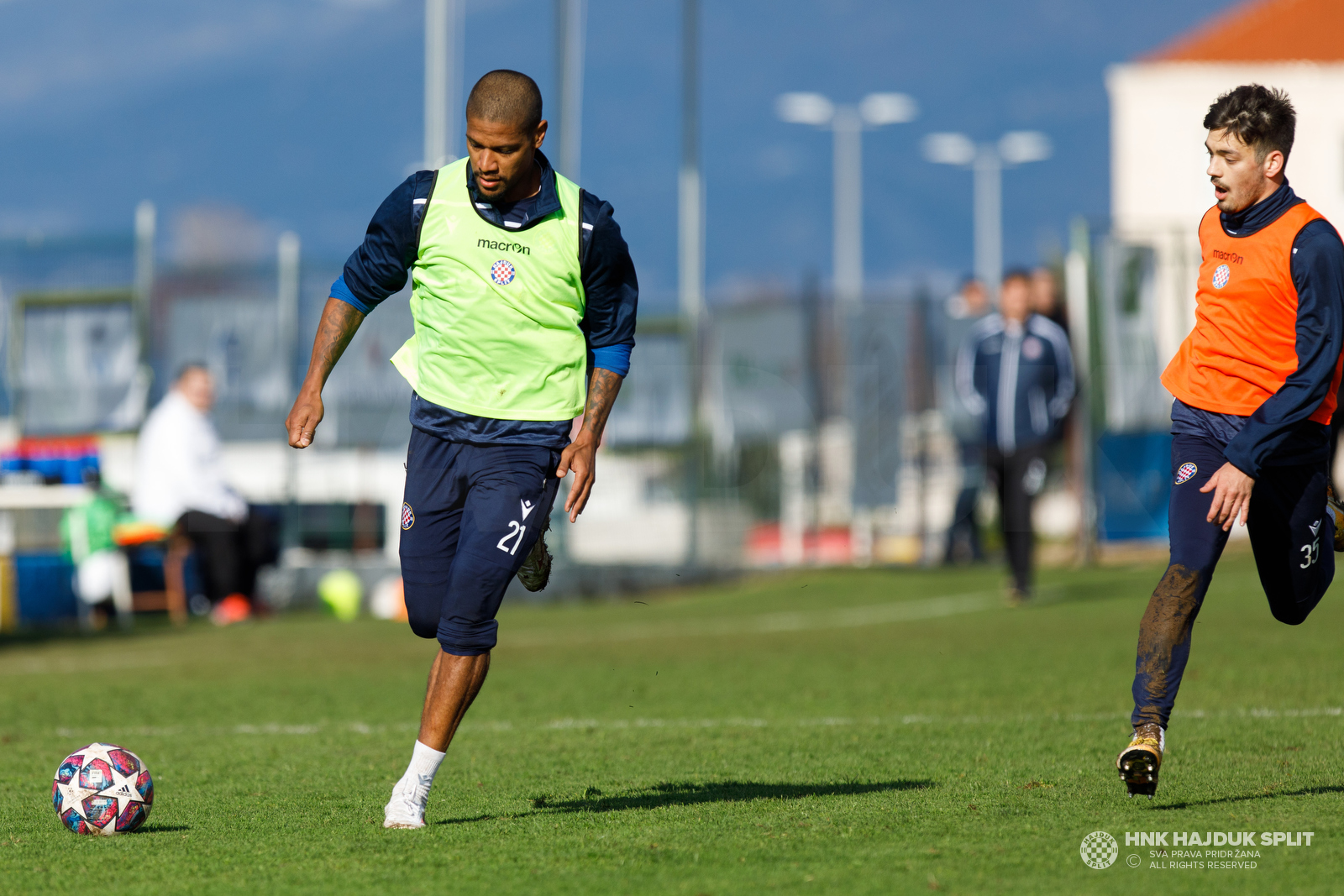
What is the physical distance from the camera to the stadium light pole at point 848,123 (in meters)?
37.5

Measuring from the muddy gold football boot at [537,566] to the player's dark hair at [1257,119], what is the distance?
2.50 m

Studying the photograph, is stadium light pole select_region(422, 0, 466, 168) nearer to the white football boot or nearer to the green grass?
the green grass

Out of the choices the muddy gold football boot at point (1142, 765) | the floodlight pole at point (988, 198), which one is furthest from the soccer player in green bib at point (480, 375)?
the floodlight pole at point (988, 198)

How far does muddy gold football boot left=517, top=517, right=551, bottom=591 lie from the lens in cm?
556

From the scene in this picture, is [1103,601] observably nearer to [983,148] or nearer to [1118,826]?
[1118,826]

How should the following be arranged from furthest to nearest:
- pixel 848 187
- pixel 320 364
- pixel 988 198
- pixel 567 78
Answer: pixel 988 198
pixel 848 187
pixel 567 78
pixel 320 364

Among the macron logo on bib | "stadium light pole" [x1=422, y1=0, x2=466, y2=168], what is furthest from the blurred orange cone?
the macron logo on bib

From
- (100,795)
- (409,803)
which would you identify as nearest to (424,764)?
(409,803)

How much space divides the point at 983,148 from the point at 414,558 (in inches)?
1685

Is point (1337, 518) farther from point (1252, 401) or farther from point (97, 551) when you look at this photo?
point (97, 551)

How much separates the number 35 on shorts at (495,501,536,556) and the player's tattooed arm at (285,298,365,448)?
0.68 metres

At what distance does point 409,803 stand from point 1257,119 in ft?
11.1

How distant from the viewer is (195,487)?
51.6 feet

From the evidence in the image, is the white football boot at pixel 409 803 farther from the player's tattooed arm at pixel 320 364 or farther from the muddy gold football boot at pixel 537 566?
the player's tattooed arm at pixel 320 364
